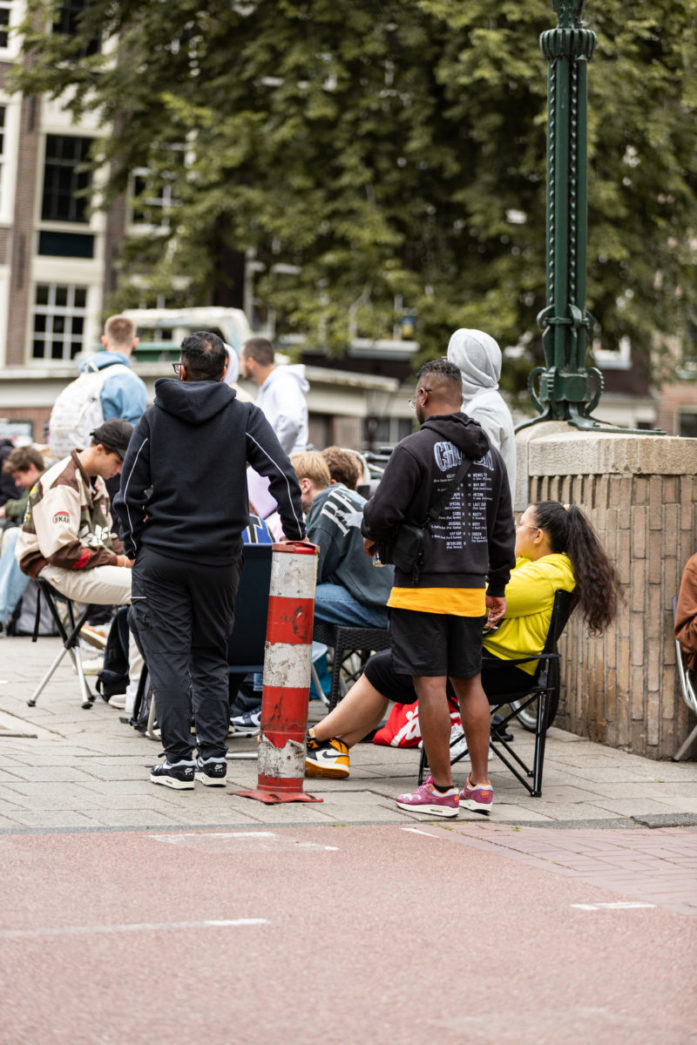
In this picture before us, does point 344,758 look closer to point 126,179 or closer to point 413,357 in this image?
point 413,357

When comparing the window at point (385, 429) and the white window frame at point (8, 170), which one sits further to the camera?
the white window frame at point (8, 170)

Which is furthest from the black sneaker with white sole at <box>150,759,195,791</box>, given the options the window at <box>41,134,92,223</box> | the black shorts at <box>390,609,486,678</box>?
the window at <box>41,134,92,223</box>

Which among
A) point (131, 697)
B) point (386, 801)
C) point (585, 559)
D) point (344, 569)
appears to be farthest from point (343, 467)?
point (386, 801)

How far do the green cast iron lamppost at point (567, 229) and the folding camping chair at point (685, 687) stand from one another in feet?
5.65

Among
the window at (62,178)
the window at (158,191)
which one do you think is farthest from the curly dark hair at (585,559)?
the window at (62,178)

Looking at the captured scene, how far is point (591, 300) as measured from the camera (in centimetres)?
2675

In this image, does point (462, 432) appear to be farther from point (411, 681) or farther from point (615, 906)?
point (615, 906)

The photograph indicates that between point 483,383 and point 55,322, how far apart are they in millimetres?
30431

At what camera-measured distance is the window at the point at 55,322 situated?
38250 mm

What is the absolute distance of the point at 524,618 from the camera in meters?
7.68

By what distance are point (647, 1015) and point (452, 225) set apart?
997 inches

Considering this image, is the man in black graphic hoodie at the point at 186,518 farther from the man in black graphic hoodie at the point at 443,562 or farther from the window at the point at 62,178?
the window at the point at 62,178

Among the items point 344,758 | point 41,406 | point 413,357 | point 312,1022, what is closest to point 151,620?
point 344,758

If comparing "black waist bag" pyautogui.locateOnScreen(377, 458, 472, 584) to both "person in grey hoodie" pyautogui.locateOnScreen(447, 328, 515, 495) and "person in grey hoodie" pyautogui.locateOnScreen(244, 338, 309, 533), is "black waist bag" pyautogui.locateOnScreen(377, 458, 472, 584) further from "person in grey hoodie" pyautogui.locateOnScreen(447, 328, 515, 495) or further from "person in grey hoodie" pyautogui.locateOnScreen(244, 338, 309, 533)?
"person in grey hoodie" pyautogui.locateOnScreen(244, 338, 309, 533)
